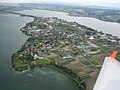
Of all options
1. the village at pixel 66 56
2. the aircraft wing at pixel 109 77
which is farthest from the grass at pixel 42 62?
the aircraft wing at pixel 109 77

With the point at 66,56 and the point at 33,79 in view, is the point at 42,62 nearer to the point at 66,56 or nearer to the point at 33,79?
the point at 66,56

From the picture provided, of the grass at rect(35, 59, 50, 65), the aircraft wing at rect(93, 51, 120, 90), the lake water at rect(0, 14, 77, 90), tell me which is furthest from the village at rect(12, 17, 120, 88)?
the aircraft wing at rect(93, 51, 120, 90)

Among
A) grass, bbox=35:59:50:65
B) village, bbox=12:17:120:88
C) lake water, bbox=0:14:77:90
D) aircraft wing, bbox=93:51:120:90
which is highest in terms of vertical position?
aircraft wing, bbox=93:51:120:90

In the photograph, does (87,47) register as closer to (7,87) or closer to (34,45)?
(34,45)

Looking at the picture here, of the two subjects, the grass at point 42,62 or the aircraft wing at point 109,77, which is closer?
the aircraft wing at point 109,77

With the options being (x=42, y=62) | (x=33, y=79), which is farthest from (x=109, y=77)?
(x=42, y=62)

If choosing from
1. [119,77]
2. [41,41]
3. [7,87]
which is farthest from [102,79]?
[41,41]

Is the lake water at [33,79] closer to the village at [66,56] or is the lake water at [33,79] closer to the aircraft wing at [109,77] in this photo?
the village at [66,56]

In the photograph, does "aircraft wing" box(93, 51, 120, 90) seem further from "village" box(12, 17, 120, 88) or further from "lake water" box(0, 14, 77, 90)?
"village" box(12, 17, 120, 88)

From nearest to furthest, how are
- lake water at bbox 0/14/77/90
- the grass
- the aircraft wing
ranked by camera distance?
the aircraft wing → lake water at bbox 0/14/77/90 → the grass

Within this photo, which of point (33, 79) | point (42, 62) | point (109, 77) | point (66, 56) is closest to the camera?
point (109, 77)

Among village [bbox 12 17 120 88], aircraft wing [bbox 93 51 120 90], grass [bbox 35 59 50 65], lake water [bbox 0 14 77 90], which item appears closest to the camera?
aircraft wing [bbox 93 51 120 90]
